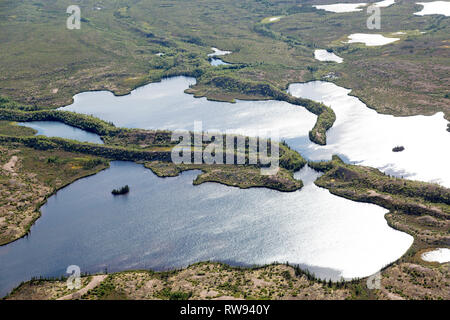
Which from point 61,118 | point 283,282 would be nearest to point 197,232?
point 283,282

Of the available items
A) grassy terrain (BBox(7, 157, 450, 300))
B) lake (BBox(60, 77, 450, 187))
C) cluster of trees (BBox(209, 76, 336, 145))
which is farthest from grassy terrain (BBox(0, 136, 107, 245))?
cluster of trees (BBox(209, 76, 336, 145))

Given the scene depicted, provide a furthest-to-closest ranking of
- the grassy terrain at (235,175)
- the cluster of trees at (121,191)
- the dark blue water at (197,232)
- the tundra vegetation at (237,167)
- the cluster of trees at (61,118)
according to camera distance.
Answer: the cluster of trees at (61,118) → the grassy terrain at (235,175) → the cluster of trees at (121,191) → the dark blue water at (197,232) → the tundra vegetation at (237,167)

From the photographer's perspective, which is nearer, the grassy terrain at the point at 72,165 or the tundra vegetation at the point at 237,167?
the tundra vegetation at the point at 237,167

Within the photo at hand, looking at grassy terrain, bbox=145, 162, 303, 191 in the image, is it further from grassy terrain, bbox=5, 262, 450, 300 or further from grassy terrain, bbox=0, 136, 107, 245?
grassy terrain, bbox=5, 262, 450, 300

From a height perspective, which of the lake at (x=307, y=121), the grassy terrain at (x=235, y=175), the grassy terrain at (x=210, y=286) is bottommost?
the grassy terrain at (x=210, y=286)

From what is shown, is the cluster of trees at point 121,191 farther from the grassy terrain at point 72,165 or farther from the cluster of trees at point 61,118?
the cluster of trees at point 61,118

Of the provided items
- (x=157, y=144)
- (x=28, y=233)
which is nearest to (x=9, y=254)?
(x=28, y=233)

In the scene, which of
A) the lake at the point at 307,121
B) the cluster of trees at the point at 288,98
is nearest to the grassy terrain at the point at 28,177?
the lake at the point at 307,121

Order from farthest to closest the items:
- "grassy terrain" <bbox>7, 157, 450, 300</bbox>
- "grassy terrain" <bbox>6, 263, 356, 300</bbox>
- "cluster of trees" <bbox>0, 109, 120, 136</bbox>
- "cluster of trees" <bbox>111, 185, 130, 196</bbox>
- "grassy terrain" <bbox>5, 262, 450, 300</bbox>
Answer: "cluster of trees" <bbox>0, 109, 120, 136</bbox> < "cluster of trees" <bbox>111, 185, 130, 196</bbox> < "grassy terrain" <bbox>6, 263, 356, 300</bbox> < "grassy terrain" <bbox>7, 157, 450, 300</bbox> < "grassy terrain" <bbox>5, 262, 450, 300</bbox>

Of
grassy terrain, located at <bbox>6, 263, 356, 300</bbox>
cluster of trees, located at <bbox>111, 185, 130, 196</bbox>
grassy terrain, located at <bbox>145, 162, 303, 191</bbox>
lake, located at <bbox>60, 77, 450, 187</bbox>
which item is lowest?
grassy terrain, located at <bbox>6, 263, 356, 300</bbox>

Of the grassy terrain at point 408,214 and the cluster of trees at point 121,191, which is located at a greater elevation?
the grassy terrain at point 408,214

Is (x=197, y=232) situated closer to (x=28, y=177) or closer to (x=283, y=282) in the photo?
(x=283, y=282)
